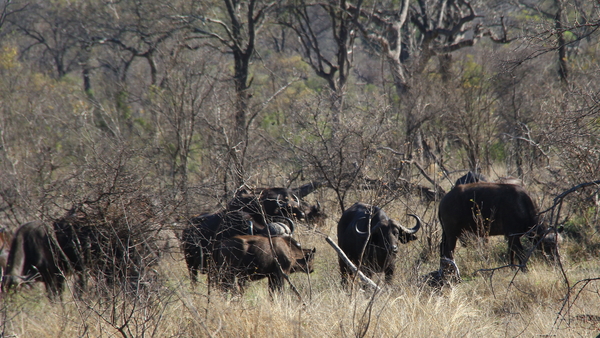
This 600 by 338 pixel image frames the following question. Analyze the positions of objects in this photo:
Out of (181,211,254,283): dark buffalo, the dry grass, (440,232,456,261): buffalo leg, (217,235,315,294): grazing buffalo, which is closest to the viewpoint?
the dry grass

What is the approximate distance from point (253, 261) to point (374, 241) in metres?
1.61

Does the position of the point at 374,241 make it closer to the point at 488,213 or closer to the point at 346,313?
the point at 488,213

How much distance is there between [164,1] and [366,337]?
536 inches

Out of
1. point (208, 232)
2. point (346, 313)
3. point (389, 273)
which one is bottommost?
point (389, 273)

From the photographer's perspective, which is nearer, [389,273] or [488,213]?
[389,273]

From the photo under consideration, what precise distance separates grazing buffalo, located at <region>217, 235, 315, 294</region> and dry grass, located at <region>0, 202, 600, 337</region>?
27 centimetres

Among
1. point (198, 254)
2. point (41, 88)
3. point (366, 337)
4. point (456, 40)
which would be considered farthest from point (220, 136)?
point (456, 40)

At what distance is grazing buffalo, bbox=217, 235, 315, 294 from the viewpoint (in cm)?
686

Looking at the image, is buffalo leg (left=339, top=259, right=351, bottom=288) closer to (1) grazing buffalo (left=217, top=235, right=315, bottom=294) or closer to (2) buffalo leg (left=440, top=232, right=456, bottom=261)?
(1) grazing buffalo (left=217, top=235, right=315, bottom=294)

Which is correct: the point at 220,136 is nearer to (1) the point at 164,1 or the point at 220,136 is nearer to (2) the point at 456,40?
(1) the point at 164,1

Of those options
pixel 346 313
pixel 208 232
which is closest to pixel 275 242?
pixel 208 232

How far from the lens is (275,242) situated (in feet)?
23.5

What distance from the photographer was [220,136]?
39.3ft

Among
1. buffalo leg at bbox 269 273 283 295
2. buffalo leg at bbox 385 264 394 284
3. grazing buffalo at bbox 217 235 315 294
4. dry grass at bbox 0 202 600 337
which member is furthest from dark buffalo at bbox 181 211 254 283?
buffalo leg at bbox 385 264 394 284
